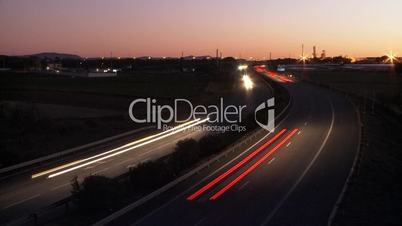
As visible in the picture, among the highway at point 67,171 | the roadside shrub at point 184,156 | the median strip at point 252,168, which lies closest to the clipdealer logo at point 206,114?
the highway at point 67,171

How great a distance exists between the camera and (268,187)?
26.7 metres

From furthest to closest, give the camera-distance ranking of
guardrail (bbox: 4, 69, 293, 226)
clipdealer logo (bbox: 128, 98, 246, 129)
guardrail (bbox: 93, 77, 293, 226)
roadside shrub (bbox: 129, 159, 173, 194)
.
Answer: clipdealer logo (bbox: 128, 98, 246, 129) → roadside shrub (bbox: 129, 159, 173, 194) → guardrail (bbox: 93, 77, 293, 226) → guardrail (bbox: 4, 69, 293, 226)

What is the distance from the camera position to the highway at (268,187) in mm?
20938

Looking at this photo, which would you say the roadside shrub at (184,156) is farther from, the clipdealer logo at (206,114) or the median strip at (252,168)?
the clipdealer logo at (206,114)

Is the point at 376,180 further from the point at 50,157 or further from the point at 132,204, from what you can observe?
the point at 50,157

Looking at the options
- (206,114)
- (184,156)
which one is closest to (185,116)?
(206,114)

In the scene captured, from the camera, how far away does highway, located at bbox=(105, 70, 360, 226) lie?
2094 cm

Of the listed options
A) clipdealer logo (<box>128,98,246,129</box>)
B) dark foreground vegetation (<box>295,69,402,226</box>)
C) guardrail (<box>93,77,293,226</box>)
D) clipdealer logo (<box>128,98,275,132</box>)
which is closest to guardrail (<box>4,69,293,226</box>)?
guardrail (<box>93,77,293,226</box>)

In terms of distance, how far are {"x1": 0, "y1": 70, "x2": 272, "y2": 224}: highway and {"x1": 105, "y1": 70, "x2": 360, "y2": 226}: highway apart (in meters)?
5.08

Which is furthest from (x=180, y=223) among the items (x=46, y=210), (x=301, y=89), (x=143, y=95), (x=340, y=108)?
(x=301, y=89)

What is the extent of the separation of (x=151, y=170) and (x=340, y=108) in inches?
1827

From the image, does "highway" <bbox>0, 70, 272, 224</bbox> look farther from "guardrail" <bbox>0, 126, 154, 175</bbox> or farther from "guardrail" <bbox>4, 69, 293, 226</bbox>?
"guardrail" <bbox>4, 69, 293, 226</bbox>

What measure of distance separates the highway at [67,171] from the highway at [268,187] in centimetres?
508

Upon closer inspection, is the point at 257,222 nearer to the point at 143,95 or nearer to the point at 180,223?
the point at 180,223
